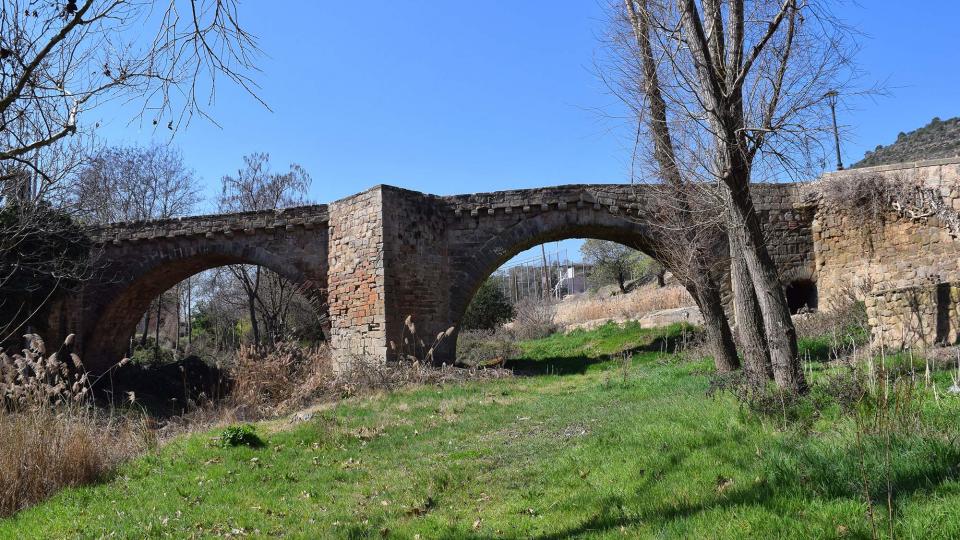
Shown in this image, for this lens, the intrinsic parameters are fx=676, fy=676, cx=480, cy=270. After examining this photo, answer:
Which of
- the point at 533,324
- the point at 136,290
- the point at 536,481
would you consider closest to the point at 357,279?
the point at 136,290

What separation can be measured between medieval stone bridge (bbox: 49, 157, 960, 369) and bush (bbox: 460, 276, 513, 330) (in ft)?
35.5

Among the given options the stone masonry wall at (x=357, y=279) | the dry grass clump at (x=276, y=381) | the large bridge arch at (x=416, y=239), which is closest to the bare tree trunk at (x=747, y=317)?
the dry grass clump at (x=276, y=381)

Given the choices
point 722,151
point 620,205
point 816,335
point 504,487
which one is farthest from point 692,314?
point 504,487

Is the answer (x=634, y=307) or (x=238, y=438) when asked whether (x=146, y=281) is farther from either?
(x=634, y=307)

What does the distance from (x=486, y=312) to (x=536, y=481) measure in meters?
21.5

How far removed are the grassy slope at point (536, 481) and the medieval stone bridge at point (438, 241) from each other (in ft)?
21.4

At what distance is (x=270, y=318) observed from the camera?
77.3 feet

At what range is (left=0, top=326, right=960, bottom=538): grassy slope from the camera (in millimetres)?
3324

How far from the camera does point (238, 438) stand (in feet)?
22.4

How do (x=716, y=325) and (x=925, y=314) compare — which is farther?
(x=716, y=325)

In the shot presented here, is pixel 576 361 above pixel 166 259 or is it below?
below

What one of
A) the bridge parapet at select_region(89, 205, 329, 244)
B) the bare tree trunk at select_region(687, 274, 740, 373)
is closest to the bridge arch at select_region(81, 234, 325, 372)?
the bridge parapet at select_region(89, 205, 329, 244)

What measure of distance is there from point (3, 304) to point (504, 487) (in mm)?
14281

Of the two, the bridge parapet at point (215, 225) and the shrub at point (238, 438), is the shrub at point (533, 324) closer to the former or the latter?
the bridge parapet at point (215, 225)
